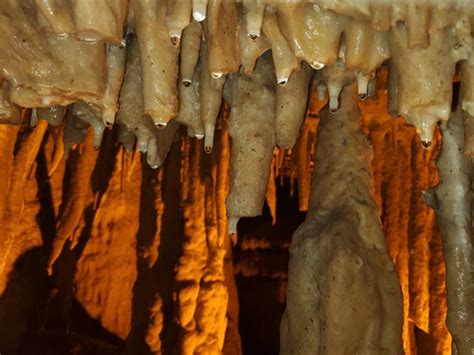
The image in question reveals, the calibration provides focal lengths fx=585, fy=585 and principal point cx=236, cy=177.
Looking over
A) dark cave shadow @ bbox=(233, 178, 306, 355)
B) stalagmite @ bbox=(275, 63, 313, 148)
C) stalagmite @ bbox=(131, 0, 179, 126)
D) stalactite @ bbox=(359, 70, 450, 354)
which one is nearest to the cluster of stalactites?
stalagmite @ bbox=(131, 0, 179, 126)

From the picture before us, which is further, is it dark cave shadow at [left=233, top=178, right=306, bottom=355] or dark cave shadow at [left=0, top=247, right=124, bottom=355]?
dark cave shadow at [left=233, top=178, right=306, bottom=355]

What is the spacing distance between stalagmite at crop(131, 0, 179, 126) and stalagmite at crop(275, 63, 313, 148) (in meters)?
0.63

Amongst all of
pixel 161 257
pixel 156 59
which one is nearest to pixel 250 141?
pixel 156 59

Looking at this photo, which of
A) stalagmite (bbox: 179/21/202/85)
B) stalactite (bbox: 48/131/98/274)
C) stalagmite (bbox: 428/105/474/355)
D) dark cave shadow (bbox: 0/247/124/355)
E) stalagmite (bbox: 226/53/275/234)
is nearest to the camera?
stalagmite (bbox: 179/21/202/85)

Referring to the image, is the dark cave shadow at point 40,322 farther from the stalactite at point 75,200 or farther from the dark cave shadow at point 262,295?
the dark cave shadow at point 262,295

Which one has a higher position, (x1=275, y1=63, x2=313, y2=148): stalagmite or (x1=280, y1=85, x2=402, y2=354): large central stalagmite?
(x1=275, y1=63, x2=313, y2=148): stalagmite

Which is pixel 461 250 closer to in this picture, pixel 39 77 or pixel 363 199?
pixel 363 199

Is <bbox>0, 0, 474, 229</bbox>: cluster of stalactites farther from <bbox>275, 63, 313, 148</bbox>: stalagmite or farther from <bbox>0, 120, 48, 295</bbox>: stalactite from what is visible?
<bbox>0, 120, 48, 295</bbox>: stalactite

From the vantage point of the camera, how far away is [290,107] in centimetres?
297

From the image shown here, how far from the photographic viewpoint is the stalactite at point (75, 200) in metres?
6.05

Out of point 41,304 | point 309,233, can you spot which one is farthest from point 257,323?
point 309,233

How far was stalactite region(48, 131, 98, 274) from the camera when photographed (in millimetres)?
6055

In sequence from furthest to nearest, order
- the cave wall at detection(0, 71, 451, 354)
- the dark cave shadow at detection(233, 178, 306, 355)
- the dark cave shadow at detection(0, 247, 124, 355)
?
the dark cave shadow at detection(233, 178, 306, 355)
the dark cave shadow at detection(0, 247, 124, 355)
the cave wall at detection(0, 71, 451, 354)

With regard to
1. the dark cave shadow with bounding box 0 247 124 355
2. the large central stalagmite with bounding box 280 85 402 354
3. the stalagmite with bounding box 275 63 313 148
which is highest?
the stalagmite with bounding box 275 63 313 148
